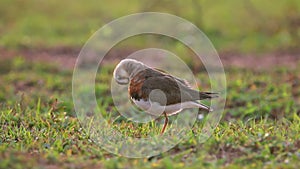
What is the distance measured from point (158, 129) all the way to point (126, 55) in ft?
17.9

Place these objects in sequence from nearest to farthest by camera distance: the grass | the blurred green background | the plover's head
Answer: the grass → the plover's head → the blurred green background

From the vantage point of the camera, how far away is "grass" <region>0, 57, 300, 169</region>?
4.89 metres

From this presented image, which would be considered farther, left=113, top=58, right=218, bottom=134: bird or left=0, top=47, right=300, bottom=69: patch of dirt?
left=0, top=47, right=300, bottom=69: patch of dirt

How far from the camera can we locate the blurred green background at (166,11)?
12409 millimetres

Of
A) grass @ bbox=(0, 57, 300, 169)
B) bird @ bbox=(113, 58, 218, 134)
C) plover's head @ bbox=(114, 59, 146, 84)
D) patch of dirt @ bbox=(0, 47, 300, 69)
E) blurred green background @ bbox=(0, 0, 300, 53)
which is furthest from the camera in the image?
blurred green background @ bbox=(0, 0, 300, 53)

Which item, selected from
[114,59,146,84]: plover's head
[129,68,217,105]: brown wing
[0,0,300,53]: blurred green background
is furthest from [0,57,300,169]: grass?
[0,0,300,53]: blurred green background

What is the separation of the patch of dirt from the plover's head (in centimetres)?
450

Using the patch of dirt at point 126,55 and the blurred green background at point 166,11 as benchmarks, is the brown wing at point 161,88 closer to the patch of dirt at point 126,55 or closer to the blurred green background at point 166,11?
the patch of dirt at point 126,55

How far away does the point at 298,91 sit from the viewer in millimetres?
8773

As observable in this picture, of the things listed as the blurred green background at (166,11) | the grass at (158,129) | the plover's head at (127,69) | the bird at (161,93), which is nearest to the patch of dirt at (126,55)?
the blurred green background at (166,11)

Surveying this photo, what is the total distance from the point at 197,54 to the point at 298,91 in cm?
264

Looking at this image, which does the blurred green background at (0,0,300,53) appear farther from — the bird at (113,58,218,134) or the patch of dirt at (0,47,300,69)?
the bird at (113,58,218,134)

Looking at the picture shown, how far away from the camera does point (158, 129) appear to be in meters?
6.19

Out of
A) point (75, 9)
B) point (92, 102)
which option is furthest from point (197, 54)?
point (75, 9)
